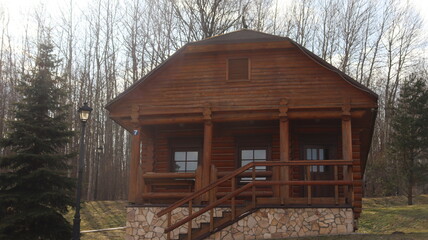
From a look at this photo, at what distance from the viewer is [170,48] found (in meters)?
35.4

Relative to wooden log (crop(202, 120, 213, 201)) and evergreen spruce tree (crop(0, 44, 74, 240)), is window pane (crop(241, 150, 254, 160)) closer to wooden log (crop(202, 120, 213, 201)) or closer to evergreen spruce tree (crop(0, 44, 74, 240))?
wooden log (crop(202, 120, 213, 201))

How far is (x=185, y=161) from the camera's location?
16594 mm

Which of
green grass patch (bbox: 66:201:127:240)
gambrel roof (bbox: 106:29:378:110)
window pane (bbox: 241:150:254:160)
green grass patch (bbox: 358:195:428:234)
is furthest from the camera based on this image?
green grass patch (bbox: 66:201:127:240)

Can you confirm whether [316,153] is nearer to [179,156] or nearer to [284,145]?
[284,145]

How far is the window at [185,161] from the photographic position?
1652cm

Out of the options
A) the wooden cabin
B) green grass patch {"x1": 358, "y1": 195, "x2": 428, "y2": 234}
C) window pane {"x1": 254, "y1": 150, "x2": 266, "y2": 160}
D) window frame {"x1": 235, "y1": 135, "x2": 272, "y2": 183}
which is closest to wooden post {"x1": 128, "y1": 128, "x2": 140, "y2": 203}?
the wooden cabin

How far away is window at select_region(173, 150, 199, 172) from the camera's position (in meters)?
16.5

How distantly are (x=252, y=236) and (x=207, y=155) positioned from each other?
9.77 ft

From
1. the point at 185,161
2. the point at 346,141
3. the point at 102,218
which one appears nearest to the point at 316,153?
the point at 346,141

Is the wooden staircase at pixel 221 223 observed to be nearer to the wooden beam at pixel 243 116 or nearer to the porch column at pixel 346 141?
the porch column at pixel 346 141

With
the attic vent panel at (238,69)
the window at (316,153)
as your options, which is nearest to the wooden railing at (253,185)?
the window at (316,153)

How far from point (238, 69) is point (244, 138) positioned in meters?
2.49

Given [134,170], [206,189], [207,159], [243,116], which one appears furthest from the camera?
[243,116]

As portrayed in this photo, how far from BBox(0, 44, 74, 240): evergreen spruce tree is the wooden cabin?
9.94 feet
